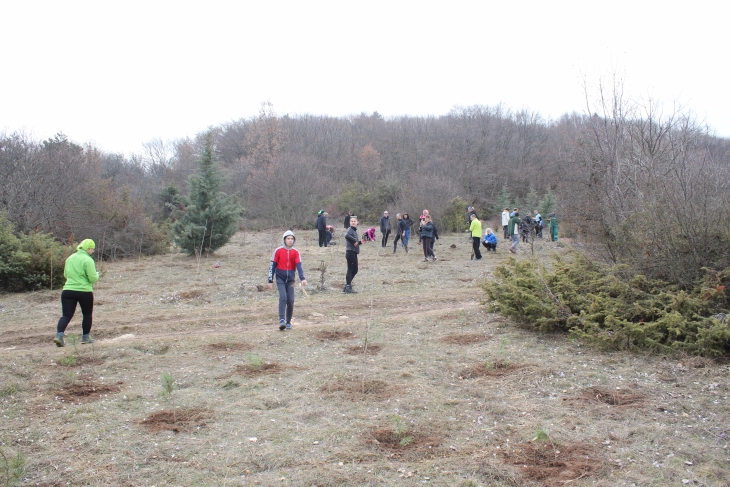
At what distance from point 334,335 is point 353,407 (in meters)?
3.15

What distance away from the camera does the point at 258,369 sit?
6652 millimetres

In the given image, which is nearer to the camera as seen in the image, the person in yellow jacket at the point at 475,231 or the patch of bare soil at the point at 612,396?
the patch of bare soil at the point at 612,396

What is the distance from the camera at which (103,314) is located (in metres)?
10.4

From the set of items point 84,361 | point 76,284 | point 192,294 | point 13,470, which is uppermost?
point 76,284

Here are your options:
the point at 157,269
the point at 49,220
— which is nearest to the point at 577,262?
the point at 157,269

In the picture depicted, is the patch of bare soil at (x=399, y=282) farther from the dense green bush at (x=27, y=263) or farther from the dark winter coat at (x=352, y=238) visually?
the dense green bush at (x=27, y=263)

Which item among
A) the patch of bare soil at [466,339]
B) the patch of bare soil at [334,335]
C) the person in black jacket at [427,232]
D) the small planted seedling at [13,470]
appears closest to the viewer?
the small planted seedling at [13,470]

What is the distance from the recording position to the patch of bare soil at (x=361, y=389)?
562cm

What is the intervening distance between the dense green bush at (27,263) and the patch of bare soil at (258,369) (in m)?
8.42

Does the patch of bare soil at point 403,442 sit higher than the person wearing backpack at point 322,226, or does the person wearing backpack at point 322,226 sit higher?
the person wearing backpack at point 322,226

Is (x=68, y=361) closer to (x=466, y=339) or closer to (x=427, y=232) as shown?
(x=466, y=339)

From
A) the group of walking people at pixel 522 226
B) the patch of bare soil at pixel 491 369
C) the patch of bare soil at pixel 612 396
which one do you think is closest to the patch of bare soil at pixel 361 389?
the patch of bare soil at pixel 491 369

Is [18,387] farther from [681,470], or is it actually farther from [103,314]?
[681,470]

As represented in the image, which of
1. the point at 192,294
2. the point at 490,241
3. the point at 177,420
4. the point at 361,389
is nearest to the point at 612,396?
the point at 361,389
